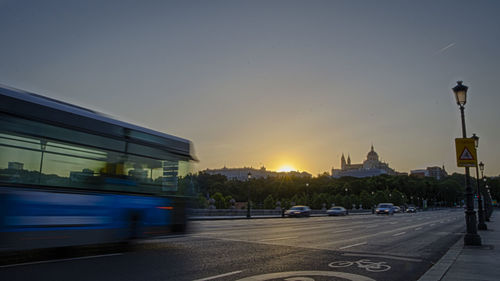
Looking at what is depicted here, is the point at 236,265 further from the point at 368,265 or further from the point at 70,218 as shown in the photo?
the point at 70,218

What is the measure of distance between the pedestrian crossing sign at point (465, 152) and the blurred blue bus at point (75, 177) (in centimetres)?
1045

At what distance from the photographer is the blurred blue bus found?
25.7ft

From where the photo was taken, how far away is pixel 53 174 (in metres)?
8.45

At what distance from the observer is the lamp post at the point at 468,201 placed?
12406mm

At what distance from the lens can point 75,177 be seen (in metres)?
8.89

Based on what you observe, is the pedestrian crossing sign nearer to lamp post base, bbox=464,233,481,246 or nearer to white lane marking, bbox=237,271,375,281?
lamp post base, bbox=464,233,481,246

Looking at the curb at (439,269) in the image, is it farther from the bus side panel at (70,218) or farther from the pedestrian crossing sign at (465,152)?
the bus side panel at (70,218)

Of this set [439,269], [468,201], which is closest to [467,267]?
[439,269]

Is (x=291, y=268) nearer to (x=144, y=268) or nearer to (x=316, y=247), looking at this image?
(x=144, y=268)

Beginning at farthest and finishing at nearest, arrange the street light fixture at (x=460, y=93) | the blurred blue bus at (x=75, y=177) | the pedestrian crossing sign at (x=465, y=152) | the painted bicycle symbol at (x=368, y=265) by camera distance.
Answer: the street light fixture at (x=460, y=93)
the pedestrian crossing sign at (x=465, y=152)
the painted bicycle symbol at (x=368, y=265)
the blurred blue bus at (x=75, y=177)

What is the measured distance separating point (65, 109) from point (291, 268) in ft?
22.0

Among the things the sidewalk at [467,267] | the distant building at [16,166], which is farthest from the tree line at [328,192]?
the distant building at [16,166]

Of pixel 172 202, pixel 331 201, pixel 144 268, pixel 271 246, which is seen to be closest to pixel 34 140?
pixel 144 268

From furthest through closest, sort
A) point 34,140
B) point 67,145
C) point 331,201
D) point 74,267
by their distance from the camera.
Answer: point 331,201, point 67,145, point 34,140, point 74,267
